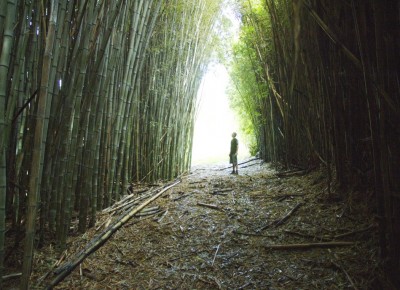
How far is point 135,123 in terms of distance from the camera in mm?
3473

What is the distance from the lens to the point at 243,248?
1.81 metres

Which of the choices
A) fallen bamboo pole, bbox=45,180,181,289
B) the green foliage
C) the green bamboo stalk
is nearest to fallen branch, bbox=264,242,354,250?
fallen bamboo pole, bbox=45,180,181,289

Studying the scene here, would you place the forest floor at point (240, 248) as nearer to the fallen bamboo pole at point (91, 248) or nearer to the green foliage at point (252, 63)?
the fallen bamboo pole at point (91, 248)

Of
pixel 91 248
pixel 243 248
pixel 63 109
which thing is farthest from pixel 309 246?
pixel 63 109

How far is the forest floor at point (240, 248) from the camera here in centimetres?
144

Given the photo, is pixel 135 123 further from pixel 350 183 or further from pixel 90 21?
pixel 350 183

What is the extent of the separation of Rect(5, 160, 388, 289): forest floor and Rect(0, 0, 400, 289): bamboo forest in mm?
11

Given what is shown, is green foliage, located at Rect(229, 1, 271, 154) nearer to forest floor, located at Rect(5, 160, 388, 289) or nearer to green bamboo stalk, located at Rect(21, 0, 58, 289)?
forest floor, located at Rect(5, 160, 388, 289)

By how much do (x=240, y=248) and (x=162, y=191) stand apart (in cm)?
147

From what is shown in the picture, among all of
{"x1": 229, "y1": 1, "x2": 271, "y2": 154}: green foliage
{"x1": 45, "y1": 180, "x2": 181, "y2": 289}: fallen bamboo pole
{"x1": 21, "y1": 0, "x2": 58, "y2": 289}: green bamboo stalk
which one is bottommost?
{"x1": 45, "y1": 180, "x2": 181, "y2": 289}: fallen bamboo pole

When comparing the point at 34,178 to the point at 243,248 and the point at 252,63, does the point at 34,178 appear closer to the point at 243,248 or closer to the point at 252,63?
the point at 243,248

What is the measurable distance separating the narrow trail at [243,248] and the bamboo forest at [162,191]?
0.01m

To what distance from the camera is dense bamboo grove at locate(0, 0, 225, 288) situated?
1.27 m

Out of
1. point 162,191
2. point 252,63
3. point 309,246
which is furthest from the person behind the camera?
point 252,63
